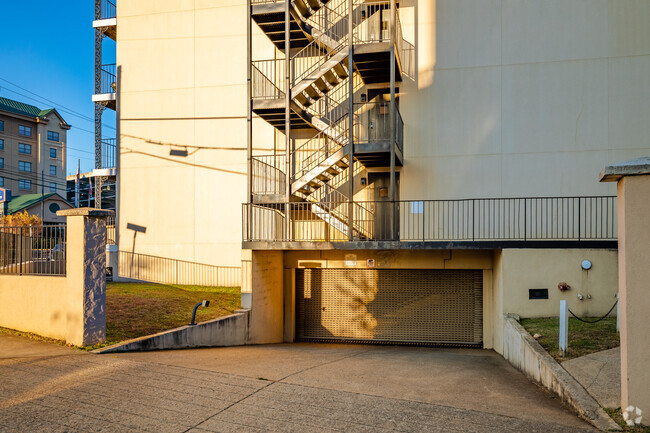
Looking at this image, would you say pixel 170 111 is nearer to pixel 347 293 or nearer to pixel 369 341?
pixel 347 293

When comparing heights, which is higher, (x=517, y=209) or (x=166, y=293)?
(x=517, y=209)

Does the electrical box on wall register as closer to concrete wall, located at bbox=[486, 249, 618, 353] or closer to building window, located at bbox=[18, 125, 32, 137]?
concrete wall, located at bbox=[486, 249, 618, 353]

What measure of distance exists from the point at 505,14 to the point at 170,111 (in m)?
12.8

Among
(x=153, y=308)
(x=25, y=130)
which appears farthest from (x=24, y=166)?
(x=153, y=308)

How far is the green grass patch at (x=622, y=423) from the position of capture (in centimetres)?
581

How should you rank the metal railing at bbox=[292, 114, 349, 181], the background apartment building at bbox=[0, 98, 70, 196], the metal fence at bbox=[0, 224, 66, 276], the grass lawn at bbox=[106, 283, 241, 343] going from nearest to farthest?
1. the metal fence at bbox=[0, 224, 66, 276]
2. the grass lawn at bbox=[106, 283, 241, 343]
3. the metal railing at bbox=[292, 114, 349, 181]
4. the background apartment building at bbox=[0, 98, 70, 196]

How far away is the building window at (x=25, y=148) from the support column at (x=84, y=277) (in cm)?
7266

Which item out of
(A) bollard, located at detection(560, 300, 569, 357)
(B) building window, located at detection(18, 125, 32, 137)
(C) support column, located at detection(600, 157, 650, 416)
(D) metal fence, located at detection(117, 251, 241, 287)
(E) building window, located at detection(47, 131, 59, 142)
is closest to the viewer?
(C) support column, located at detection(600, 157, 650, 416)

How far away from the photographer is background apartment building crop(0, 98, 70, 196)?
69.7 metres

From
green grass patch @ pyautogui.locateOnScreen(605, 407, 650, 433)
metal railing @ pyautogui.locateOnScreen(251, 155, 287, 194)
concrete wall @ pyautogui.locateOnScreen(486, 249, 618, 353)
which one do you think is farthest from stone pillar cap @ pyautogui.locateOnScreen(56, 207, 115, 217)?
concrete wall @ pyautogui.locateOnScreen(486, 249, 618, 353)

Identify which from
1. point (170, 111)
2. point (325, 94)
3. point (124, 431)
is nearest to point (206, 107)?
point (170, 111)

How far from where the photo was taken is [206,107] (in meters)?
19.8

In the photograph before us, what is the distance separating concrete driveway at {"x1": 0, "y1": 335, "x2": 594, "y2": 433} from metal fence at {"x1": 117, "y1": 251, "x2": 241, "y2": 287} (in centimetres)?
930

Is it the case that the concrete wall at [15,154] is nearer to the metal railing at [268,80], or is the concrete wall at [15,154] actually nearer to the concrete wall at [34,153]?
the concrete wall at [34,153]
